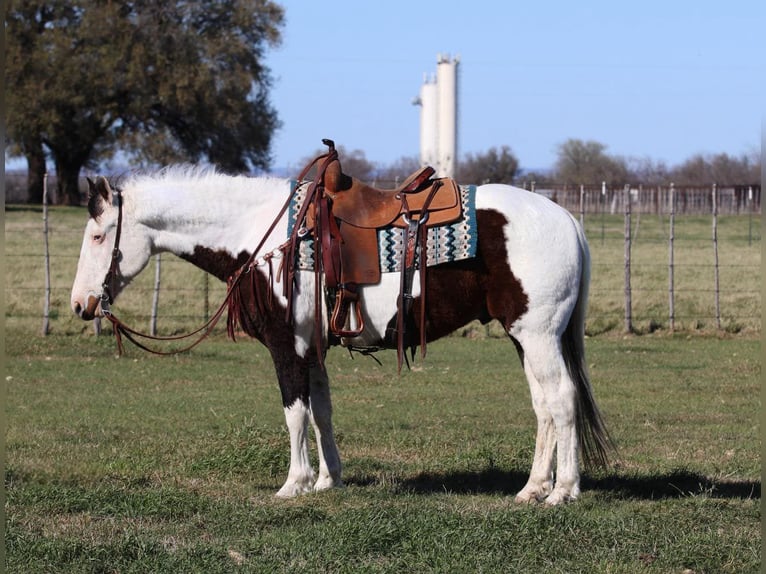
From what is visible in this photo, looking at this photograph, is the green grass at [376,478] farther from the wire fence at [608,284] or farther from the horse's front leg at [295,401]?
the wire fence at [608,284]

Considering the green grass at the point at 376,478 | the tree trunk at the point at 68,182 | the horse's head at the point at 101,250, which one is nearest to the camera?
the green grass at the point at 376,478

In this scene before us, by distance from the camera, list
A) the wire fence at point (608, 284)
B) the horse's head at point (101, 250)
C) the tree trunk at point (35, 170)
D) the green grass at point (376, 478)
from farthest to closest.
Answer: the tree trunk at point (35, 170) → the wire fence at point (608, 284) → the horse's head at point (101, 250) → the green grass at point (376, 478)

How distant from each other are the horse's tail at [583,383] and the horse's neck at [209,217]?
6.18ft

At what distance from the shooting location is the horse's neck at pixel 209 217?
6539 millimetres

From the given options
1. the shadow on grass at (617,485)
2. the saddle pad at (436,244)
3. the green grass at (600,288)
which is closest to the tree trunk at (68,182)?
the green grass at (600,288)

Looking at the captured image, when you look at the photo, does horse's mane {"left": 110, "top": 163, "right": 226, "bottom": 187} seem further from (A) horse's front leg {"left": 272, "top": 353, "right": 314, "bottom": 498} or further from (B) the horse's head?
(A) horse's front leg {"left": 272, "top": 353, "right": 314, "bottom": 498}

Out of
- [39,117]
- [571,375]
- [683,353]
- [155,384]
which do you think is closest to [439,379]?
[155,384]

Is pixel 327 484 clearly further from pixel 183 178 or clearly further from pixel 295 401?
pixel 183 178

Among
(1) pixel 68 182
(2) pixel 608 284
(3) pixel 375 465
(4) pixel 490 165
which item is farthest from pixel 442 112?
(3) pixel 375 465

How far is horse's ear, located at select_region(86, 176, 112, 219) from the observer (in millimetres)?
6449

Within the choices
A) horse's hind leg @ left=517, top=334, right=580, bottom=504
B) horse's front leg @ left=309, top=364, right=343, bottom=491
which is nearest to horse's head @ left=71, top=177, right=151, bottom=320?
horse's front leg @ left=309, top=364, right=343, bottom=491

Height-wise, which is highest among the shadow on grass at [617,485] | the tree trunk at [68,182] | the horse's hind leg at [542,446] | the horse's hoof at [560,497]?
the tree trunk at [68,182]

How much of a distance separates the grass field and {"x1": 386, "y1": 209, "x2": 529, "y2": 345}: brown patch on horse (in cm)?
108

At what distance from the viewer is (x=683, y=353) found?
14641mm
